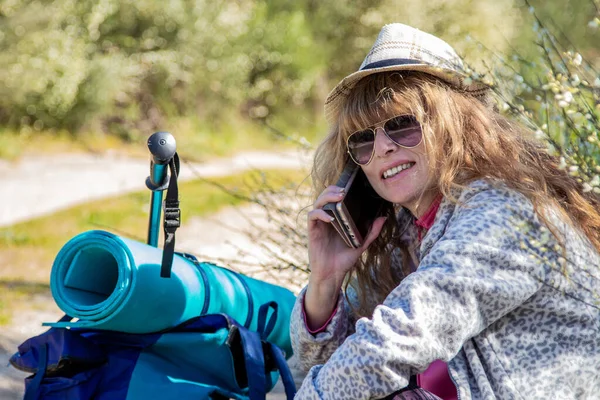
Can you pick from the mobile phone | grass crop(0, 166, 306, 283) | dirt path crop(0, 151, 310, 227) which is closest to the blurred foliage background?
dirt path crop(0, 151, 310, 227)

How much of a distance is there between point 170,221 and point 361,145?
57 centimetres

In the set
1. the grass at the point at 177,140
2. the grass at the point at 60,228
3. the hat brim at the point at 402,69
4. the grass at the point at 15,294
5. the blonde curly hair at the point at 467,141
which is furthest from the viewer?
the grass at the point at 177,140

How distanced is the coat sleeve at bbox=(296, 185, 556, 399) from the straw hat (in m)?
0.44

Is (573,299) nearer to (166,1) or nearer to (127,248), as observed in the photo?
(127,248)

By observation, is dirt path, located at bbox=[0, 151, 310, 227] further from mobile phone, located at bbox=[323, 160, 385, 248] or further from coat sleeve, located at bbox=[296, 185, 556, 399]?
coat sleeve, located at bbox=[296, 185, 556, 399]

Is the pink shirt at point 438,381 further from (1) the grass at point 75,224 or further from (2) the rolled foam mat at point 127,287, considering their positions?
(1) the grass at point 75,224

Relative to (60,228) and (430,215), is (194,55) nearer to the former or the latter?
(60,228)

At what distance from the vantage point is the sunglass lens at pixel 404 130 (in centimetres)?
208

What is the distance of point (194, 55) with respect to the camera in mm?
10719

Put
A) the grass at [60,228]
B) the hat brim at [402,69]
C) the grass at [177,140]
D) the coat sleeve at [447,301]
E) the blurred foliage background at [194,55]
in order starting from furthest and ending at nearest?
the grass at [177,140], the blurred foliage background at [194,55], the grass at [60,228], the hat brim at [402,69], the coat sleeve at [447,301]

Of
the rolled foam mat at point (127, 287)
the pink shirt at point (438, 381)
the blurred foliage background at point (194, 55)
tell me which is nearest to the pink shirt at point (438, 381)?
the pink shirt at point (438, 381)

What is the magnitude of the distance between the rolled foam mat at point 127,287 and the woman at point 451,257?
1.01 ft

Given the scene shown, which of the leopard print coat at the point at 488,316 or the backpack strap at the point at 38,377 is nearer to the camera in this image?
the leopard print coat at the point at 488,316

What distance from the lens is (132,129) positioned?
400 inches
